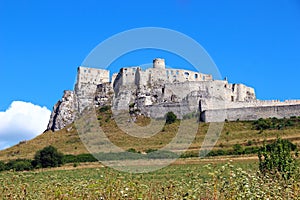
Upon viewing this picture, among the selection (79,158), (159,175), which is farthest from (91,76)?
(159,175)

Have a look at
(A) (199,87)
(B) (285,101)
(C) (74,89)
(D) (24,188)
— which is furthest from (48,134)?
(D) (24,188)

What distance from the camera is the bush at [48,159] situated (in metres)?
42.9

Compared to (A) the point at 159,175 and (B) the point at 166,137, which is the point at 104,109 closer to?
(B) the point at 166,137

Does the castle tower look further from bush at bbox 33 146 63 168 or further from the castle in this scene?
bush at bbox 33 146 63 168

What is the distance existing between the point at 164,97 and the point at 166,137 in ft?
30.1

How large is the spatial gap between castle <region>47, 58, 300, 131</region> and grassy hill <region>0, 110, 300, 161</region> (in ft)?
5.40

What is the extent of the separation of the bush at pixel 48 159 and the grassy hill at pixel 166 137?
4.19 m

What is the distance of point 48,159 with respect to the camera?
141 feet

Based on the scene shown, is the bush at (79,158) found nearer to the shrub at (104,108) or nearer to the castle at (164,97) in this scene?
the castle at (164,97)

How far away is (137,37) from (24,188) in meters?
12.7

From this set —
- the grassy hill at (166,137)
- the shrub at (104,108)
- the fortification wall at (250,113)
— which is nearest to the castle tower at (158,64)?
the shrub at (104,108)

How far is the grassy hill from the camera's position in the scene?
45.9 m

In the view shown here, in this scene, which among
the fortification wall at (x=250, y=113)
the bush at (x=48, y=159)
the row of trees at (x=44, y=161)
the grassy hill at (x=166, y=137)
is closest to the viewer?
the row of trees at (x=44, y=161)

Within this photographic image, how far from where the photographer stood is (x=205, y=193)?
6.58m
